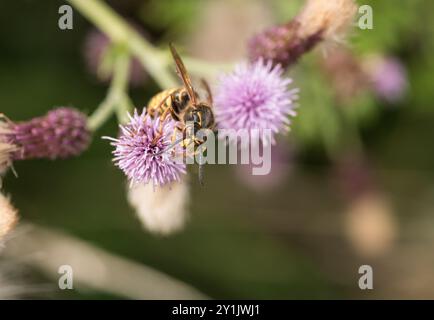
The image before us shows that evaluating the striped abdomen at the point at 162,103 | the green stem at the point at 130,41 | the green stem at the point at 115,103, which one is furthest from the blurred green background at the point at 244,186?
the striped abdomen at the point at 162,103

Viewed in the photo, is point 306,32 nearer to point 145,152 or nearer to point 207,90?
point 207,90

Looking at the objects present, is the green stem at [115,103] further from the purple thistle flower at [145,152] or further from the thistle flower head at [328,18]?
the thistle flower head at [328,18]

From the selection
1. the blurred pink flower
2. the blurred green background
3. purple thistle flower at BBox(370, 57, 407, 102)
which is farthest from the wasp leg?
the blurred pink flower

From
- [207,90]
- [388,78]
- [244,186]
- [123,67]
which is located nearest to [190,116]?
[207,90]

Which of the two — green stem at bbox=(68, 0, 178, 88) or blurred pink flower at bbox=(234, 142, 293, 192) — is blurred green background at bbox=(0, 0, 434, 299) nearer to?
blurred pink flower at bbox=(234, 142, 293, 192)

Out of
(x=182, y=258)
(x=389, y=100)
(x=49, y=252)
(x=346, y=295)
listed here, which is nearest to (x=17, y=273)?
(x=49, y=252)

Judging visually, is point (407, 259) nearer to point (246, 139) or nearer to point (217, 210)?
point (217, 210)

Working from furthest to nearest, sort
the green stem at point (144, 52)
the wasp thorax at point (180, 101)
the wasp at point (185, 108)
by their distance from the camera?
1. the green stem at point (144, 52)
2. the wasp thorax at point (180, 101)
3. the wasp at point (185, 108)
